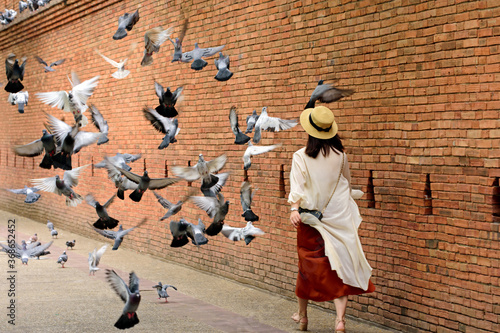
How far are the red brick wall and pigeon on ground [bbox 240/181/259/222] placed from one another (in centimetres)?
14

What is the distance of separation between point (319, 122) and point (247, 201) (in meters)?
3.09

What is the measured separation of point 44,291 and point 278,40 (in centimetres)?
410

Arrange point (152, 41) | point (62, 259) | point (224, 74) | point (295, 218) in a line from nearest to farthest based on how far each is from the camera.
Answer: point (295, 218)
point (224, 74)
point (152, 41)
point (62, 259)

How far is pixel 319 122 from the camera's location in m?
6.89

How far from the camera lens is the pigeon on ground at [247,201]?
9594mm

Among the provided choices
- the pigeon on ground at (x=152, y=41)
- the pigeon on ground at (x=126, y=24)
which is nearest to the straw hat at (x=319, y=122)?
the pigeon on ground at (x=152, y=41)

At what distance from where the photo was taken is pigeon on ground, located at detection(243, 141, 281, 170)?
31.0ft

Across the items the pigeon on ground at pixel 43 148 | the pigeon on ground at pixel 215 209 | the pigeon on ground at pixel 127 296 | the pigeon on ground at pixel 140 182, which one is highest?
the pigeon on ground at pixel 43 148

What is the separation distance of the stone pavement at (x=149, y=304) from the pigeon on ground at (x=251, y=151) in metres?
1.55

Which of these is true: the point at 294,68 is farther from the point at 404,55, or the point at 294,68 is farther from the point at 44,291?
the point at 44,291

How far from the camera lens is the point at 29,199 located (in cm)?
1322

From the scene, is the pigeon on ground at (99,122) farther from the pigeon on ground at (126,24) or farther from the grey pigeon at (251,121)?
the grey pigeon at (251,121)

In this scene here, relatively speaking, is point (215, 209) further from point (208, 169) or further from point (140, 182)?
point (140, 182)

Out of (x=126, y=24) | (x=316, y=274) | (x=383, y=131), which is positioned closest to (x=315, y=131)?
(x=383, y=131)
